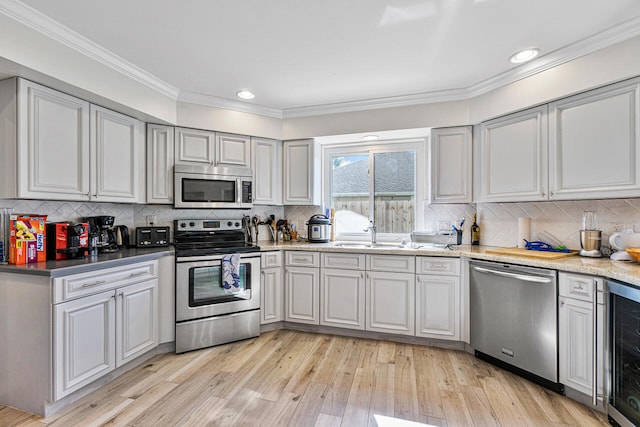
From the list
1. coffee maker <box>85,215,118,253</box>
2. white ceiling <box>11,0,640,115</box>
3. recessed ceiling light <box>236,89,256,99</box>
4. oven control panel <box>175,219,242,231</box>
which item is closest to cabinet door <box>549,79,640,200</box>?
white ceiling <box>11,0,640,115</box>

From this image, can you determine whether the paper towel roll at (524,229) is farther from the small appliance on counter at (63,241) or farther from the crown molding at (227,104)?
the small appliance on counter at (63,241)

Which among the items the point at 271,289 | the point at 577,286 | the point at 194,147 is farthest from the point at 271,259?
the point at 577,286

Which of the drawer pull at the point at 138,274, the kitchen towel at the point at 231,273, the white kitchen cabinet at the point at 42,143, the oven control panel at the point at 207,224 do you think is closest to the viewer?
the white kitchen cabinet at the point at 42,143

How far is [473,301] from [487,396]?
0.77m

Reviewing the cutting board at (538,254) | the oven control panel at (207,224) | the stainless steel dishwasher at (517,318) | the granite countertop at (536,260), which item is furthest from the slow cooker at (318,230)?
the cutting board at (538,254)

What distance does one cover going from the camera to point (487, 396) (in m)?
2.09

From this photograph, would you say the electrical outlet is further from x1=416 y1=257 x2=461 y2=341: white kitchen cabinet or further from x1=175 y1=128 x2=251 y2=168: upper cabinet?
x1=175 y1=128 x2=251 y2=168: upper cabinet

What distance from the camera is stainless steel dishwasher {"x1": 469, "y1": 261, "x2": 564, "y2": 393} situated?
2.15m

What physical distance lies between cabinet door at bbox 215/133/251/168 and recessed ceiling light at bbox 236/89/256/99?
440 mm

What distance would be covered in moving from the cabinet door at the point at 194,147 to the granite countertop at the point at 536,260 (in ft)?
3.61

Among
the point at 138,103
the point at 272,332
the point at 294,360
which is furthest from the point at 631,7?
the point at 272,332

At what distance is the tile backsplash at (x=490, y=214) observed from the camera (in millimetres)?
2354

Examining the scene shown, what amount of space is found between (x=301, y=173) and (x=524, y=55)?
7.56 feet

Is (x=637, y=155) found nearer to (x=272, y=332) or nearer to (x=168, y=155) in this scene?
(x=272, y=332)
